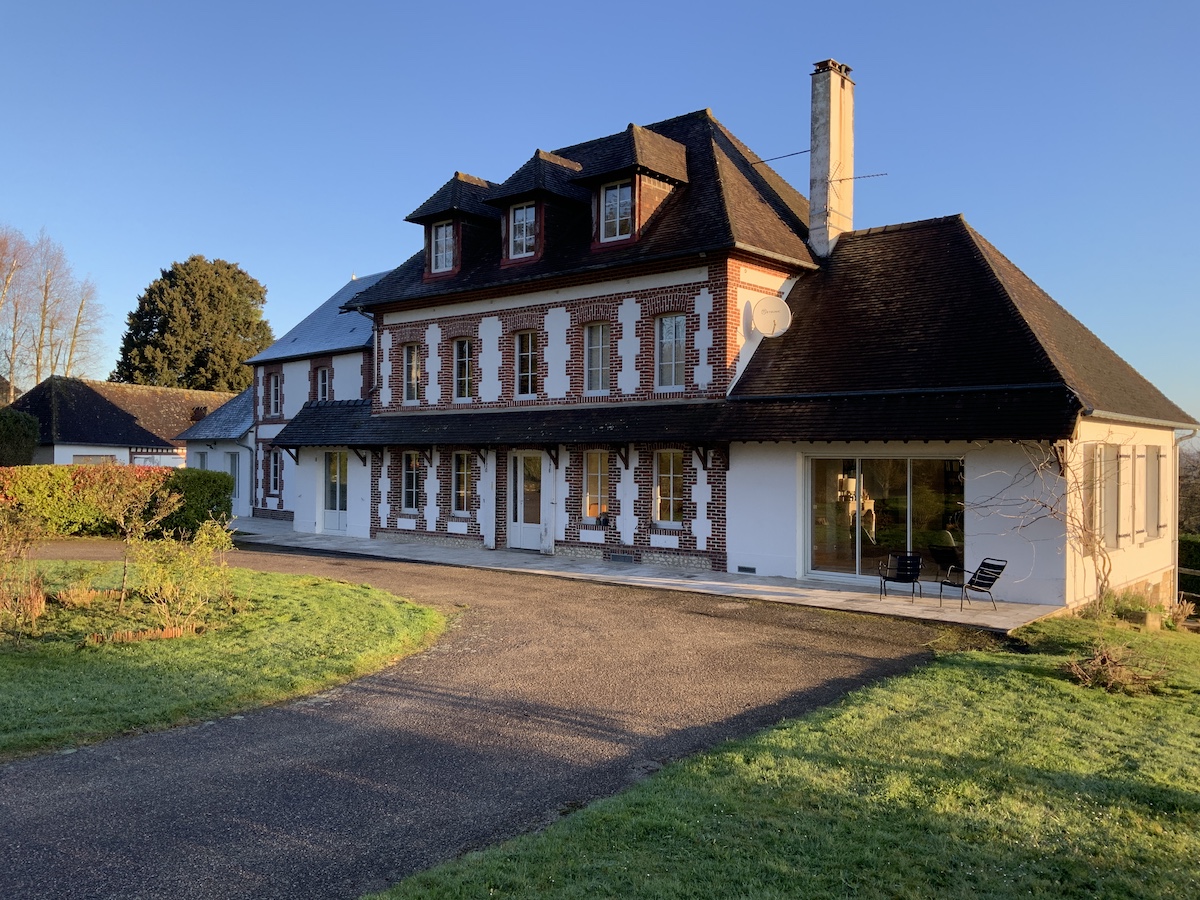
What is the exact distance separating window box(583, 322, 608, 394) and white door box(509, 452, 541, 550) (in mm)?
2218

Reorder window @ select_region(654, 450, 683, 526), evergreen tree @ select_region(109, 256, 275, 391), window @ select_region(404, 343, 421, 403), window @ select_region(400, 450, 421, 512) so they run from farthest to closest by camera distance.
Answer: evergreen tree @ select_region(109, 256, 275, 391) < window @ select_region(404, 343, 421, 403) < window @ select_region(400, 450, 421, 512) < window @ select_region(654, 450, 683, 526)

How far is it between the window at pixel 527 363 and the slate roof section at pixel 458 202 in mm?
3734

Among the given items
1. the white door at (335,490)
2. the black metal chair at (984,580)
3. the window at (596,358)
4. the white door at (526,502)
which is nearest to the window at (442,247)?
the window at (596,358)

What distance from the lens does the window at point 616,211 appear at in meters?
18.5

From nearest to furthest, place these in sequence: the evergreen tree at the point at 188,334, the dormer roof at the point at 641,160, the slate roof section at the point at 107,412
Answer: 1. the dormer roof at the point at 641,160
2. the slate roof section at the point at 107,412
3. the evergreen tree at the point at 188,334

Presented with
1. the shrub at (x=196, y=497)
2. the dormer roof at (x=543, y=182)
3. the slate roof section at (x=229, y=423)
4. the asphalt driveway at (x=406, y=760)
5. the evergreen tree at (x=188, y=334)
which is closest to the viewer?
the asphalt driveway at (x=406, y=760)

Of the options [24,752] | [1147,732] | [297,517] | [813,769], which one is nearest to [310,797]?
[24,752]

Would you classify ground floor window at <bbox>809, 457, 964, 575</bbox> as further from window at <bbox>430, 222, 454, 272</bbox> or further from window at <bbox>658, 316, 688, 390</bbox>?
window at <bbox>430, 222, 454, 272</bbox>

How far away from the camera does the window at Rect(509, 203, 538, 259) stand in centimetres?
2019

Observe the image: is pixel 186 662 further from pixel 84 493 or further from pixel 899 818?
pixel 84 493

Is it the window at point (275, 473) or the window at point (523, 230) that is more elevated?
the window at point (523, 230)

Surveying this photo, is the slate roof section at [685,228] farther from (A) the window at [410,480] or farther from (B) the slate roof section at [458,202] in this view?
(A) the window at [410,480]

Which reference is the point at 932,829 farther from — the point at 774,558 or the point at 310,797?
the point at 774,558

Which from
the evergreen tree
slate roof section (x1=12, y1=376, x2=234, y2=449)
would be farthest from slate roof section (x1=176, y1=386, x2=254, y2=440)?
the evergreen tree
